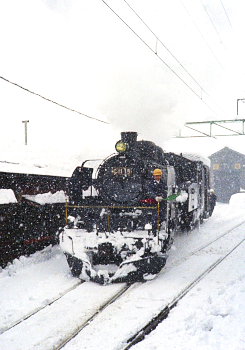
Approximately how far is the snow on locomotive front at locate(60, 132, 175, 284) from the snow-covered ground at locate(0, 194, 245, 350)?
1.12ft

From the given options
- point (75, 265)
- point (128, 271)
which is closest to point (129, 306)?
point (128, 271)

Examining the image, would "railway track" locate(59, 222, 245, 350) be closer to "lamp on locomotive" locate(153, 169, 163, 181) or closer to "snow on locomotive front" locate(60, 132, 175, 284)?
"snow on locomotive front" locate(60, 132, 175, 284)

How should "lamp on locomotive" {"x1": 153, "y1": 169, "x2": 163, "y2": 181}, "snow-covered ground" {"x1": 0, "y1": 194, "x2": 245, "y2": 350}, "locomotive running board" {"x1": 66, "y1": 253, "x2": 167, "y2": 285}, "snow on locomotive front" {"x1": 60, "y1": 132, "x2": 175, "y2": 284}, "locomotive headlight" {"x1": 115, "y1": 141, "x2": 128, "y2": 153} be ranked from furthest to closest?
"locomotive headlight" {"x1": 115, "y1": 141, "x2": 128, "y2": 153}, "lamp on locomotive" {"x1": 153, "y1": 169, "x2": 163, "y2": 181}, "snow on locomotive front" {"x1": 60, "y1": 132, "x2": 175, "y2": 284}, "locomotive running board" {"x1": 66, "y1": 253, "x2": 167, "y2": 285}, "snow-covered ground" {"x1": 0, "y1": 194, "x2": 245, "y2": 350}

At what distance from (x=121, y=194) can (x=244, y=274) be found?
3.07m

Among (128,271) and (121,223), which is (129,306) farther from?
(121,223)

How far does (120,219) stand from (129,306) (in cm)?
230

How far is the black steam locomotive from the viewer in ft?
22.3

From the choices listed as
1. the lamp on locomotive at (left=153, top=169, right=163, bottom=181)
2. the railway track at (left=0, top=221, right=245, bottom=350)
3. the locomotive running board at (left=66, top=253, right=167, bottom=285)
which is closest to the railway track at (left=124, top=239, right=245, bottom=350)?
the railway track at (left=0, top=221, right=245, bottom=350)

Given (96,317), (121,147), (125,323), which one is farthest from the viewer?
(121,147)

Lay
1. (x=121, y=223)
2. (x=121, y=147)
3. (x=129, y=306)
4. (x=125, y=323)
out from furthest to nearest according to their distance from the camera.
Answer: (x=121, y=147), (x=121, y=223), (x=129, y=306), (x=125, y=323)

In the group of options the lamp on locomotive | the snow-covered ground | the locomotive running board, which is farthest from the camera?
the lamp on locomotive

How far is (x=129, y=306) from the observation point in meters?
5.46

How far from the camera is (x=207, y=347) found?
12.9 feet

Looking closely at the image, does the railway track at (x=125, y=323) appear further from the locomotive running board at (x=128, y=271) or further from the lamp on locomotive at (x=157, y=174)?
the lamp on locomotive at (x=157, y=174)
